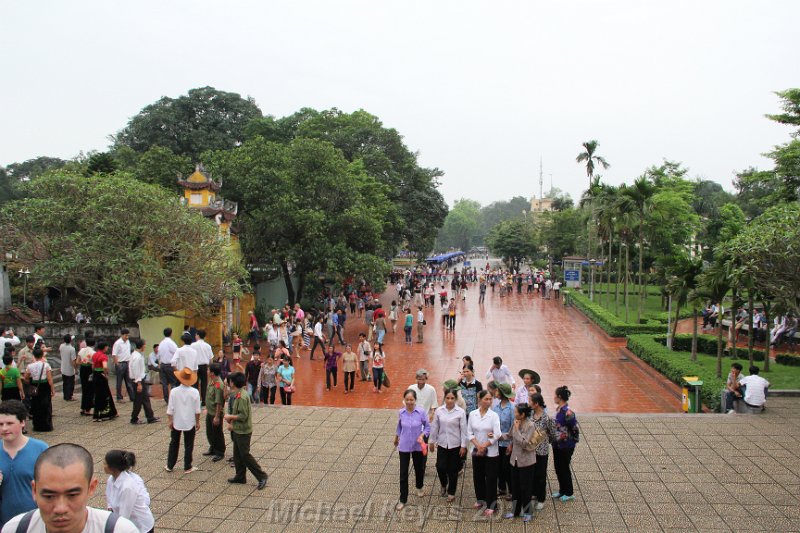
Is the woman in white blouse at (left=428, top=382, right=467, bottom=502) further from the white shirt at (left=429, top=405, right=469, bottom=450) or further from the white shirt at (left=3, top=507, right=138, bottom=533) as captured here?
the white shirt at (left=3, top=507, right=138, bottom=533)

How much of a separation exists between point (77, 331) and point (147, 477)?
8.60m

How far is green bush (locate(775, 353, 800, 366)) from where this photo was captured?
52.2ft

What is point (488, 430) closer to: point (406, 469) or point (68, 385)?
point (406, 469)

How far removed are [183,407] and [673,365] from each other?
1118cm

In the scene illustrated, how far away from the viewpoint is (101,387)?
9.23 meters

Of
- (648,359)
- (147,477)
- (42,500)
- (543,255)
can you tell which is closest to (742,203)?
(543,255)

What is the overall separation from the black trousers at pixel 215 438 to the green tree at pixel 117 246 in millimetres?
7034

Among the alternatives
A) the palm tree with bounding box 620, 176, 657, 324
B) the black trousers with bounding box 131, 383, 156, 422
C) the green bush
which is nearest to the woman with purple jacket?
the black trousers with bounding box 131, 383, 156, 422

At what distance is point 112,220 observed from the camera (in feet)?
46.6

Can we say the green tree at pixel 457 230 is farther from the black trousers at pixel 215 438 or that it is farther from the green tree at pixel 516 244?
the black trousers at pixel 215 438

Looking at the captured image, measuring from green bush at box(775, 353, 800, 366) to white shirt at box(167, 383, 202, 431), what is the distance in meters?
15.4

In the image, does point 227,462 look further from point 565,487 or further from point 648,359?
point 648,359

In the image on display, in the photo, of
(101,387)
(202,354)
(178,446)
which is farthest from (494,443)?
(101,387)

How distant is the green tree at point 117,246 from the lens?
1398cm
